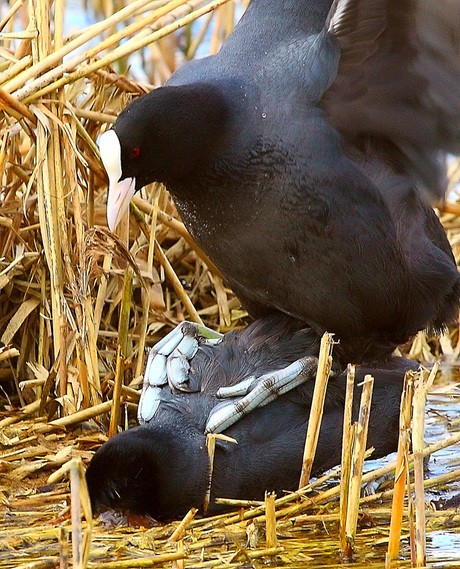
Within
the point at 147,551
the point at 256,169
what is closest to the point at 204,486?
the point at 147,551

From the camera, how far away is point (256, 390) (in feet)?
9.75

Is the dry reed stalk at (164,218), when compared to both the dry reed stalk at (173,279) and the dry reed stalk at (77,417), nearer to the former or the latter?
the dry reed stalk at (173,279)

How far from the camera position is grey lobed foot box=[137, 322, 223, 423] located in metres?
3.03

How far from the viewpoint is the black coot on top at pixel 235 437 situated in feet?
8.64

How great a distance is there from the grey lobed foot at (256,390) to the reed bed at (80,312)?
11.8 inches

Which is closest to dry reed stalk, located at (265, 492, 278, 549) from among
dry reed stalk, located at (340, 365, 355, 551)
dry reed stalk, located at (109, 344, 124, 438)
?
dry reed stalk, located at (340, 365, 355, 551)

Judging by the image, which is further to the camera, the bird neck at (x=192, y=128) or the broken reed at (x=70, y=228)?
the broken reed at (x=70, y=228)

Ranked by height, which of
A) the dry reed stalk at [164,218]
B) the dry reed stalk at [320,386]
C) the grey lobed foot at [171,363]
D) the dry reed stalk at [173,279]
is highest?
the dry reed stalk at [164,218]

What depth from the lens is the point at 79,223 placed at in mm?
3242

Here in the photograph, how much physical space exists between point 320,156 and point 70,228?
0.89 m

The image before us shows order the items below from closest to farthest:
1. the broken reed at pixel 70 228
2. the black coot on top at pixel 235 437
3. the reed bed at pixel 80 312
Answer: the reed bed at pixel 80 312, the black coot on top at pixel 235 437, the broken reed at pixel 70 228

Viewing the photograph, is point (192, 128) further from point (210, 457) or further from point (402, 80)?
point (210, 457)

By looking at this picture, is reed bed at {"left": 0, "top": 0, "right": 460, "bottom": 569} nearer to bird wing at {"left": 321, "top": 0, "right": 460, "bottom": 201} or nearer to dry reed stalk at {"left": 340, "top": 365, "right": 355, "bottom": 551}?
dry reed stalk at {"left": 340, "top": 365, "right": 355, "bottom": 551}

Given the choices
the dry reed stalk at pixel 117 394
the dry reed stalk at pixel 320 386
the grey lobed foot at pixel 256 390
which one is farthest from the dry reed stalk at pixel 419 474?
the dry reed stalk at pixel 117 394
